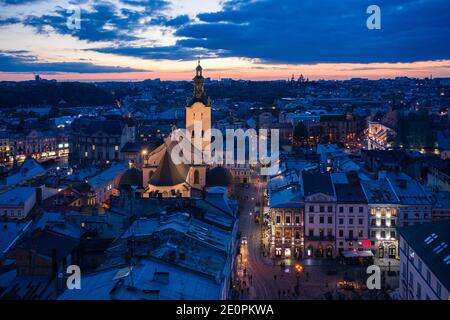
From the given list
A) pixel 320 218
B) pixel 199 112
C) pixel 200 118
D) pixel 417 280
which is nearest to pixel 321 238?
pixel 320 218

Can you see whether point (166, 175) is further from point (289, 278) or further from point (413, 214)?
point (413, 214)

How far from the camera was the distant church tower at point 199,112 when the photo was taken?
181 feet

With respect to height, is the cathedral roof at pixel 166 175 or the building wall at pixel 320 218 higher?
the cathedral roof at pixel 166 175

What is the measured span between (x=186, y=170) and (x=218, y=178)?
16.1ft

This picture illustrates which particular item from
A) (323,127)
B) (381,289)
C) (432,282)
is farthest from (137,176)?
(323,127)

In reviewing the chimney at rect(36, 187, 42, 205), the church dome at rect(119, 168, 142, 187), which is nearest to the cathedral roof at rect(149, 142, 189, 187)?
the church dome at rect(119, 168, 142, 187)

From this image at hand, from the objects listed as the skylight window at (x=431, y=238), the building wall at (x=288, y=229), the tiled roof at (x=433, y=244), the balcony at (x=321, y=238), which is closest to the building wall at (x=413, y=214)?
the balcony at (x=321, y=238)

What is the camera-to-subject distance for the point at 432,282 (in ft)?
72.6

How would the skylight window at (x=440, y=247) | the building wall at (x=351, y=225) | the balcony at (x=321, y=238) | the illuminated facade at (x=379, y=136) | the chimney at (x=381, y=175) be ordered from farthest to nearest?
1. the illuminated facade at (x=379, y=136)
2. the chimney at (x=381, y=175)
3. the balcony at (x=321, y=238)
4. the building wall at (x=351, y=225)
5. the skylight window at (x=440, y=247)

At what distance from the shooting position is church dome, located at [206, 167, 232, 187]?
50156 mm

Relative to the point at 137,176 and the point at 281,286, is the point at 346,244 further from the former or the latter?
the point at 137,176

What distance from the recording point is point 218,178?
165 ft

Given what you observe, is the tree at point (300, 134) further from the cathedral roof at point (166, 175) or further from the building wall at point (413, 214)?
the building wall at point (413, 214)

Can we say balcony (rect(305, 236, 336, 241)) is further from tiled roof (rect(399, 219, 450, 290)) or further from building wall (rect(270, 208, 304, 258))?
→ tiled roof (rect(399, 219, 450, 290))
